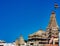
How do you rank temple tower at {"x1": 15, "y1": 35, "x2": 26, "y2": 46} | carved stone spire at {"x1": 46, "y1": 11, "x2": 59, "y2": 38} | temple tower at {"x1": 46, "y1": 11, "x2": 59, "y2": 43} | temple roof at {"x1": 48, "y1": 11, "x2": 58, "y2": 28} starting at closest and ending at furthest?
temple tower at {"x1": 46, "y1": 11, "x2": 59, "y2": 43} → carved stone spire at {"x1": 46, "y1": 11, "x2": 59, "y2": 38} → temple roof at {"x1": 48, "y1": 11, "x2": 58, "y2": 28} → temple tower at {"x1": 15, "y1": 35, "x2": 26, "y2": 46}

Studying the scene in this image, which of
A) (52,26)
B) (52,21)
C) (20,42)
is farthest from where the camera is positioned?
(20,42)

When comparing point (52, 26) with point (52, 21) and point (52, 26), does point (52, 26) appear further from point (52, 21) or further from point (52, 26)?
point (52, 21)

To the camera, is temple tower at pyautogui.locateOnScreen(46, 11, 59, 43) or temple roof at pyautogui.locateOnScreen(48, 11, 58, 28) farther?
temple roof at pyautogui.locateOnScreen(48, 11, 58, 28)

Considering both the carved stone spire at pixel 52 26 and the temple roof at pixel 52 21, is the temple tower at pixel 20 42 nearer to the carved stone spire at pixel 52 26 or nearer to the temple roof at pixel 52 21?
the carved stone spire at pixel 52 26

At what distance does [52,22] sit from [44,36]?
5.94 m

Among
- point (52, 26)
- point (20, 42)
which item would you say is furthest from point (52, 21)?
point (20, 42)

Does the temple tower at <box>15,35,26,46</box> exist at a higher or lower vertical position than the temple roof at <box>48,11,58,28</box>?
lower

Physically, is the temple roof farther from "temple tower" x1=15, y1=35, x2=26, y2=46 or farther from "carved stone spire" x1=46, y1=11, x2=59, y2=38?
"temple tower" x1=15, y1=35, x2=26, y2=46

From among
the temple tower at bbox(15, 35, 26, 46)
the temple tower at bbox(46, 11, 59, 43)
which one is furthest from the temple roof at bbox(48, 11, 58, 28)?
the temple tower at bbox(15, 35, 26, 46)

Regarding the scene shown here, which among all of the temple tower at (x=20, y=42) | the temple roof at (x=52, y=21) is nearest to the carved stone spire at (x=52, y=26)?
the temple roof at (x=52, y=21)

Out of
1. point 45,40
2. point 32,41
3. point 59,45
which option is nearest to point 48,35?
point 45,40

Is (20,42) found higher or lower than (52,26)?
lower

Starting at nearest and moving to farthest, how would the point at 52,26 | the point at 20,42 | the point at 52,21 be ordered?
1. the point at 52,26
2. the point at 52,21
3. the point at 20,42

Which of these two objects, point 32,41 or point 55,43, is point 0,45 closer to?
point 55,43
